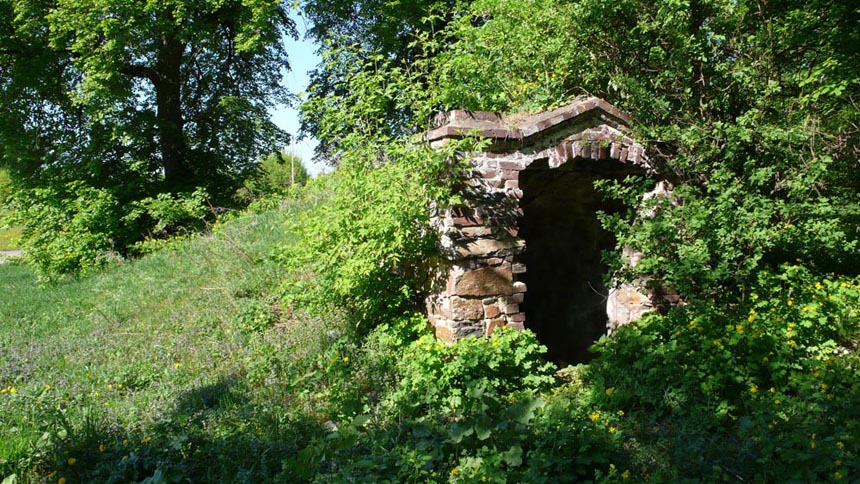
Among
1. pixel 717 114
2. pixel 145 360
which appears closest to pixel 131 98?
pixel 145 360

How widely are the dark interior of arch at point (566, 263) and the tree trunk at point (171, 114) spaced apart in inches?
424

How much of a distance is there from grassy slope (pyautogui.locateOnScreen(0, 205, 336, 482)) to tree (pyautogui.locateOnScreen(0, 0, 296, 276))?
4.44 metres

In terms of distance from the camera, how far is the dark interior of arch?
7.87 metres

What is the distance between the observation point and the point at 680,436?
429 cm

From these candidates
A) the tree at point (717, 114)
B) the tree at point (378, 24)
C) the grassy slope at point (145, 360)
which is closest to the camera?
the grassy slope at point (145, 360)

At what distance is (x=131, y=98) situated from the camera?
50.6 ft

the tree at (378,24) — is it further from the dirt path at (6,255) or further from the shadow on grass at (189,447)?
the dirt path at (6,255)

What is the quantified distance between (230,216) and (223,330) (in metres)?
6.18

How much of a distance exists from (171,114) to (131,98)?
1109 mm

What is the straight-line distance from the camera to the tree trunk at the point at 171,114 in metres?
15.6

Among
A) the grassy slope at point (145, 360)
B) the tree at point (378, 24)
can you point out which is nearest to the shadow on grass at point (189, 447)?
the grassy slope at point (145, 360)

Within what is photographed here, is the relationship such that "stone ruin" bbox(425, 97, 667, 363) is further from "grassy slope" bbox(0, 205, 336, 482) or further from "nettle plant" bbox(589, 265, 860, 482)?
"grassy slope" bbox(0, 205, 336, 482)

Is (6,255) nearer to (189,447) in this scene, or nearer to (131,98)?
(131,98)

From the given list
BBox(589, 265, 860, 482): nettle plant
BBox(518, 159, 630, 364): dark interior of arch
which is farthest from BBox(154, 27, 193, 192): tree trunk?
BBox(589, 265, 860, 482): nettle plant
